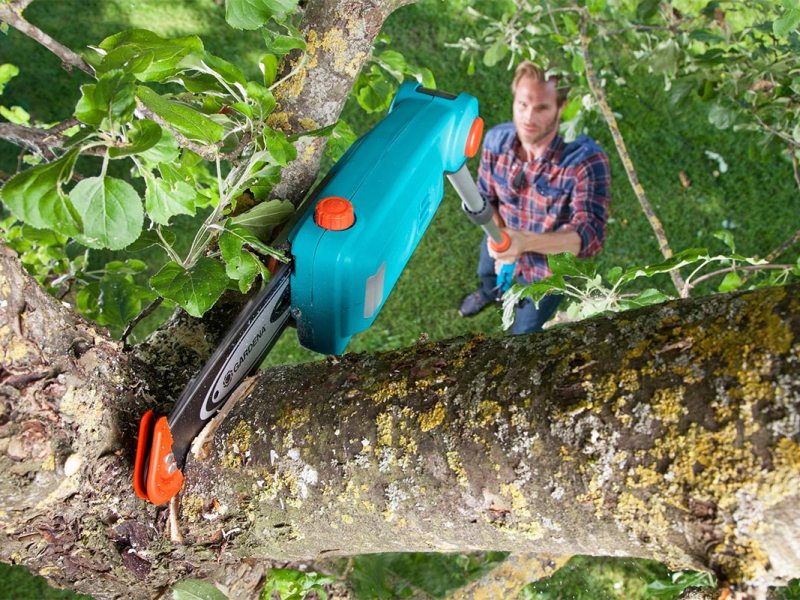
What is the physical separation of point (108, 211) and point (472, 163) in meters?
3.63

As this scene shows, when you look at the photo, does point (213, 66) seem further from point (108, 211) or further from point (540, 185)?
point (540, 185)

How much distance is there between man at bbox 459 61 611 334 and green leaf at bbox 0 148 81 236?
211cm

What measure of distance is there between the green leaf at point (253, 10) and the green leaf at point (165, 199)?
277 mm

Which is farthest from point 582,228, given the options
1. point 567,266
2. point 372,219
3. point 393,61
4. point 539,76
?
point 372,219

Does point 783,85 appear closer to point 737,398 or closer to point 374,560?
point 737,398

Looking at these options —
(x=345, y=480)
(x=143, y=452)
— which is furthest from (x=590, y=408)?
(x=143, y=452)

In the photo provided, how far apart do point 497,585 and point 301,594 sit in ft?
2.17

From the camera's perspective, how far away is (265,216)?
1.33m

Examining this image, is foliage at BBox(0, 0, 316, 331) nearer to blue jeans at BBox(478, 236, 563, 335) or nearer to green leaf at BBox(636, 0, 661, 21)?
green leaf at BBox(636, 0, 661, 21)

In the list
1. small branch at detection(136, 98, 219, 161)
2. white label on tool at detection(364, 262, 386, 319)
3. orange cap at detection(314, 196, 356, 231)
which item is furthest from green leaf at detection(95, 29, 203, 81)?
white label on tool at detection(364, 262, 386, 319)

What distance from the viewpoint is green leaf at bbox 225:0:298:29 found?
3.38 feet

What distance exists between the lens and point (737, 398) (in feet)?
2.38

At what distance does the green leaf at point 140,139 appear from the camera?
2.91 feet

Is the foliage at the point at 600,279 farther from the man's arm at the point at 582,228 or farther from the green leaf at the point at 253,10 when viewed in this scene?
the man's arm at the point at 582,228
